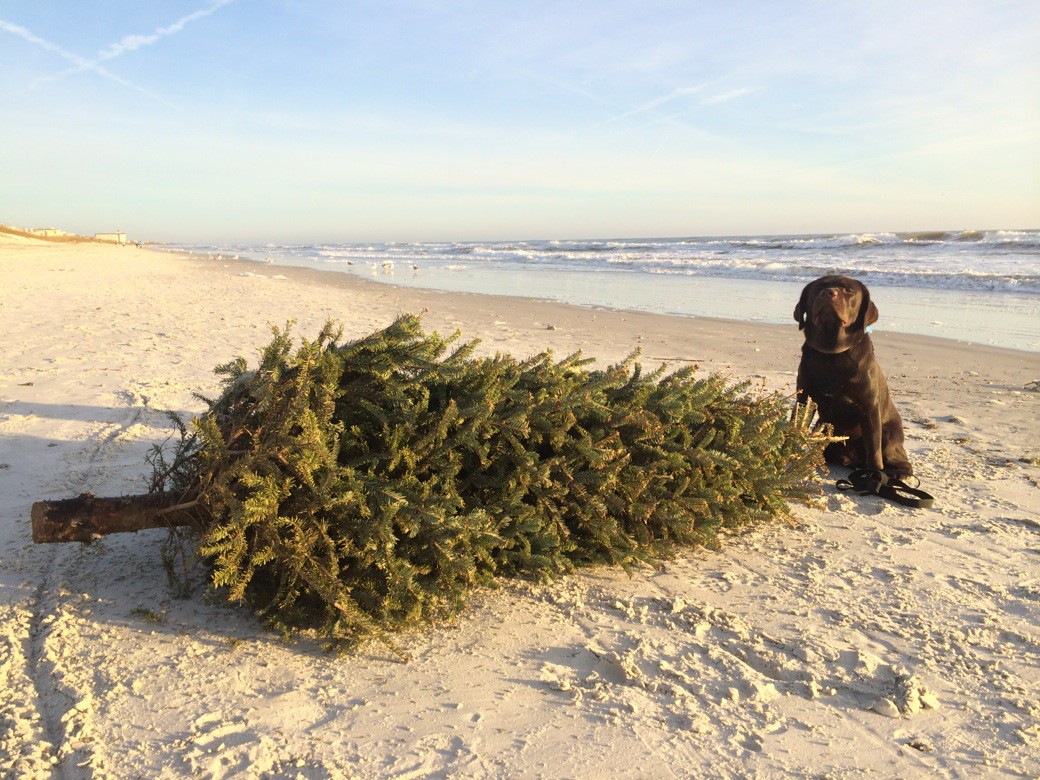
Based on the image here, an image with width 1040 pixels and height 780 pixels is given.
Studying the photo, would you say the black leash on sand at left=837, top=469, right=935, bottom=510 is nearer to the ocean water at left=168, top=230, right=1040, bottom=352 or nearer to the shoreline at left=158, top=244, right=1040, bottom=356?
the shoreline at left=158, top=244, right=1040, bottom=356

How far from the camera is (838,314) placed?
14.3 ft

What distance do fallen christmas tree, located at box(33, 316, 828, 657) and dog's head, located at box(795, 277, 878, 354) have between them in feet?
5.00

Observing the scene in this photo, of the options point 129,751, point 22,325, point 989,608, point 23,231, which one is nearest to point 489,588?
point 129,751

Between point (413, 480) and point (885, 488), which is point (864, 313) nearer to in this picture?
point (885, 488)

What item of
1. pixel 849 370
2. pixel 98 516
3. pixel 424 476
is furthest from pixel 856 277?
pixel 98 516

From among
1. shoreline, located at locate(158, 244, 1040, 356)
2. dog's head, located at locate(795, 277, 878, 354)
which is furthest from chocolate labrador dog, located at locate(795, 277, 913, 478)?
shoreline, located at locate(158, 244, 1040, 356)

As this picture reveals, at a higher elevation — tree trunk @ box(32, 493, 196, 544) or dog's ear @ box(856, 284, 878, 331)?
dog's ear @ box(856, 284, 878, 331)

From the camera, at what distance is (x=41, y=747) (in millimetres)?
1939

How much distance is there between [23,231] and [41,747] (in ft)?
202

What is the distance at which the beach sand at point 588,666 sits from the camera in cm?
198

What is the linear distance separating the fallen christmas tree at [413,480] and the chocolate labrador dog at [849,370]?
154 centimetres

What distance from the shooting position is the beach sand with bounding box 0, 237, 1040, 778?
1983mm

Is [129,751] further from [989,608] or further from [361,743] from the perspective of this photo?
[989,608]

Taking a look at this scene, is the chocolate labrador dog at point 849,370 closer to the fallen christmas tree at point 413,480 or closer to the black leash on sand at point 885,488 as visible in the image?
the black leash on sand at point 885,488
